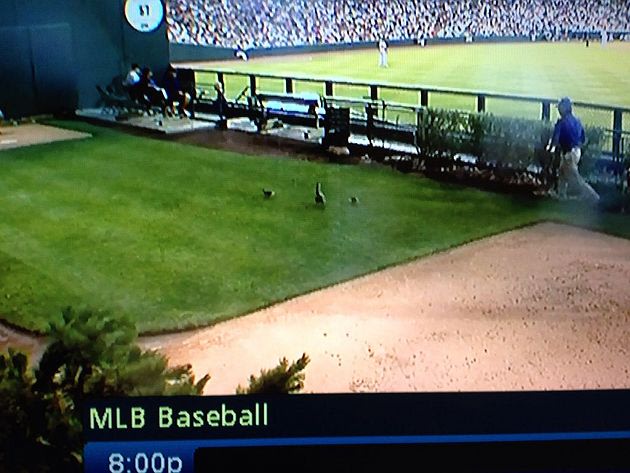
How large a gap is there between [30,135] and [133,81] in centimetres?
24

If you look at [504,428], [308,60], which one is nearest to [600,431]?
[504,428]

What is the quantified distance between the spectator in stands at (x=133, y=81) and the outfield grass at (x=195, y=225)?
97 mm

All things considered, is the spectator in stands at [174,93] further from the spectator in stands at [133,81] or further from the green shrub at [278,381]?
the green shrub at [278,381]

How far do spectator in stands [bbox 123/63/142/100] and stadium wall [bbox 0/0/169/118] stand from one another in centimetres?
2

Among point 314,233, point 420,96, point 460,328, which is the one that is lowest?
point 460,328

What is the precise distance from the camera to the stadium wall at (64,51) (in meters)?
1.93

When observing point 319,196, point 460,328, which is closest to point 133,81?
point 319,196

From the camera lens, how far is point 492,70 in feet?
6.81

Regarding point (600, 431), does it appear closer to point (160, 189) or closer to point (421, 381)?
point (421, 381)

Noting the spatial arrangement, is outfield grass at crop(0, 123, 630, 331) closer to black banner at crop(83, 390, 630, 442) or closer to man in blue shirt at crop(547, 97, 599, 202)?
man in blue shirt at crop(547, 97, 599, 202)

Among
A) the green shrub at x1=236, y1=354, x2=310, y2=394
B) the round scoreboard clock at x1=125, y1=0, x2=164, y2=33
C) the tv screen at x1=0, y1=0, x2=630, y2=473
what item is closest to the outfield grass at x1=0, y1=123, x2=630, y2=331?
the tv screen at x1=0, y1=0, x2=630, y2=473

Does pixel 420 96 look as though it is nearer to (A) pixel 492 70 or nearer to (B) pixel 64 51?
(A) pixel 492 70

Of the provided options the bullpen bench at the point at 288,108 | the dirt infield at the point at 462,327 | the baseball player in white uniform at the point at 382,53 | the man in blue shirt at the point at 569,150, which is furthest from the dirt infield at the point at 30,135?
the man in blue shirt at the point at 569,150

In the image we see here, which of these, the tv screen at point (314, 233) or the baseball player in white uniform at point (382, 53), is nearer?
the tv screen at point (314, 233)
